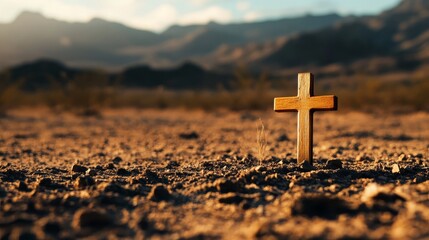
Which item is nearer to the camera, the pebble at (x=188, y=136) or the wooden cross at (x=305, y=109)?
the wooden cross at (x=305, y=109)

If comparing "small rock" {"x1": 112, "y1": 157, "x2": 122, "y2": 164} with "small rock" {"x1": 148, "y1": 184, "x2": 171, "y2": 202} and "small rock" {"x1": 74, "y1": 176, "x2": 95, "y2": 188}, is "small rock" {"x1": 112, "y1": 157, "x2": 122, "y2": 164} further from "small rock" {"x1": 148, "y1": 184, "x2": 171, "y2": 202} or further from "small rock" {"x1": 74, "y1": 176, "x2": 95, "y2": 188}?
"small rock" {"x1": 148, "y1": 184, "x2": 171, "y2": 202}

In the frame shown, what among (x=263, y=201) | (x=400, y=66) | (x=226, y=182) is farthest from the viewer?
(x=400, y=66)

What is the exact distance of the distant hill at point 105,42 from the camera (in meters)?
129

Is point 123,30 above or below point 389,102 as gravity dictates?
above

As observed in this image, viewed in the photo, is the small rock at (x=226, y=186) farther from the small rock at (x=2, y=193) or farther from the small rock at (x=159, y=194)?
the small rock at (x=2, y=193)

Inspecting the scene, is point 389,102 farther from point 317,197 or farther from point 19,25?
point 19,25

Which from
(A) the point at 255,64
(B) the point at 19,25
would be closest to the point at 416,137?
(A) the point at 255,64

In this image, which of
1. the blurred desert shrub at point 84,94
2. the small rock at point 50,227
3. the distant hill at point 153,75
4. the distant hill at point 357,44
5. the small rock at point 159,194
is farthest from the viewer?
the distant hill at point 357,44

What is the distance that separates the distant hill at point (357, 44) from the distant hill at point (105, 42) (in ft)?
80.6

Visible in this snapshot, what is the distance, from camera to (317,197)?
10.1ft

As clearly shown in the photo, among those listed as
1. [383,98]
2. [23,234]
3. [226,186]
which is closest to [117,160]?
[226,186]

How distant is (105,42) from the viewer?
155m

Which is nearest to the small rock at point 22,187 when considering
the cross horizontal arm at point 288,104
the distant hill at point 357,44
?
the cross horizontal arm at point 288,104

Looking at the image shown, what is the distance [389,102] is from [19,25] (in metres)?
158
